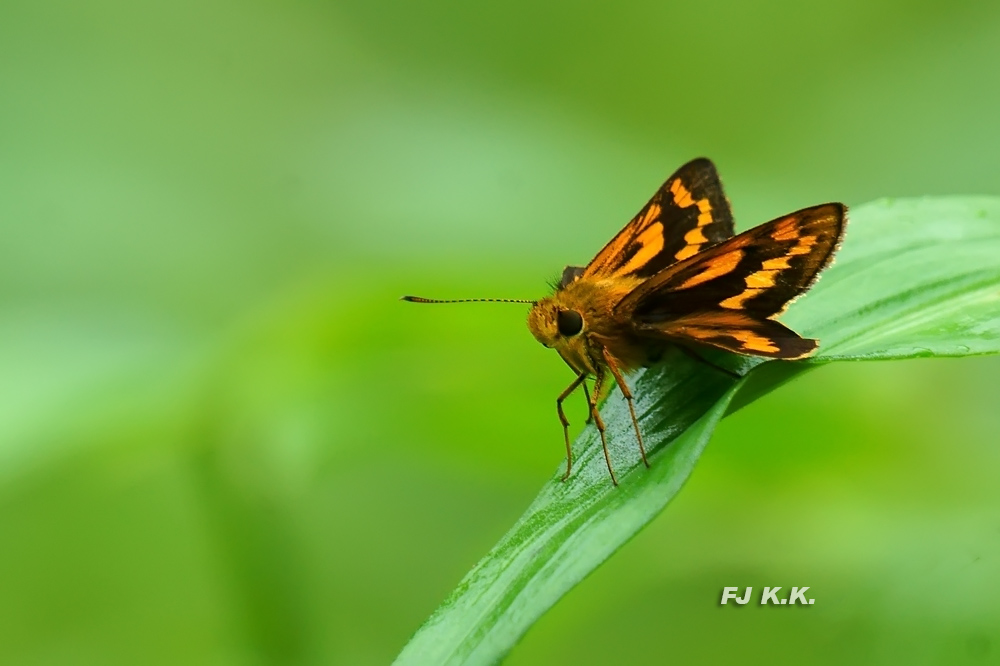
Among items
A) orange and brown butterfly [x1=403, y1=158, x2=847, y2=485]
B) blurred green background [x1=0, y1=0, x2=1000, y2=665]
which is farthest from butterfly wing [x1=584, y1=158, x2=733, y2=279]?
blurred green background [x1=0, y1=0, x2=1000, y2=665]

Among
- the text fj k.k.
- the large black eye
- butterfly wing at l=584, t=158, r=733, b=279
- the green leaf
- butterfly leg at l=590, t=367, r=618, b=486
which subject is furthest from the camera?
the text fj k.k.

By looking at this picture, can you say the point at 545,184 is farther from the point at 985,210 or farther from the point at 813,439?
the point at 985,210

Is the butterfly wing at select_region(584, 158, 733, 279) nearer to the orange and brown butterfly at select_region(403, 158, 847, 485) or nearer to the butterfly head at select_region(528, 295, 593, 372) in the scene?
the orange and brown butterfly at select_region(403, 158, 847, 485)

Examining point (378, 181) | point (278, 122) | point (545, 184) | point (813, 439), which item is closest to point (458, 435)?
point (813, 439)

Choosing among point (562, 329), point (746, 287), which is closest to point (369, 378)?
A: point (562, 329)

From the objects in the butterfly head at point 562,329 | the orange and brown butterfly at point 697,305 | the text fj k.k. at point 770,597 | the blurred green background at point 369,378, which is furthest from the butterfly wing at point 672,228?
the text fj k.k. at point 770,597

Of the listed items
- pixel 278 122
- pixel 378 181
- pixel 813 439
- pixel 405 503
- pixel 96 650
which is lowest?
pixel 96 650
